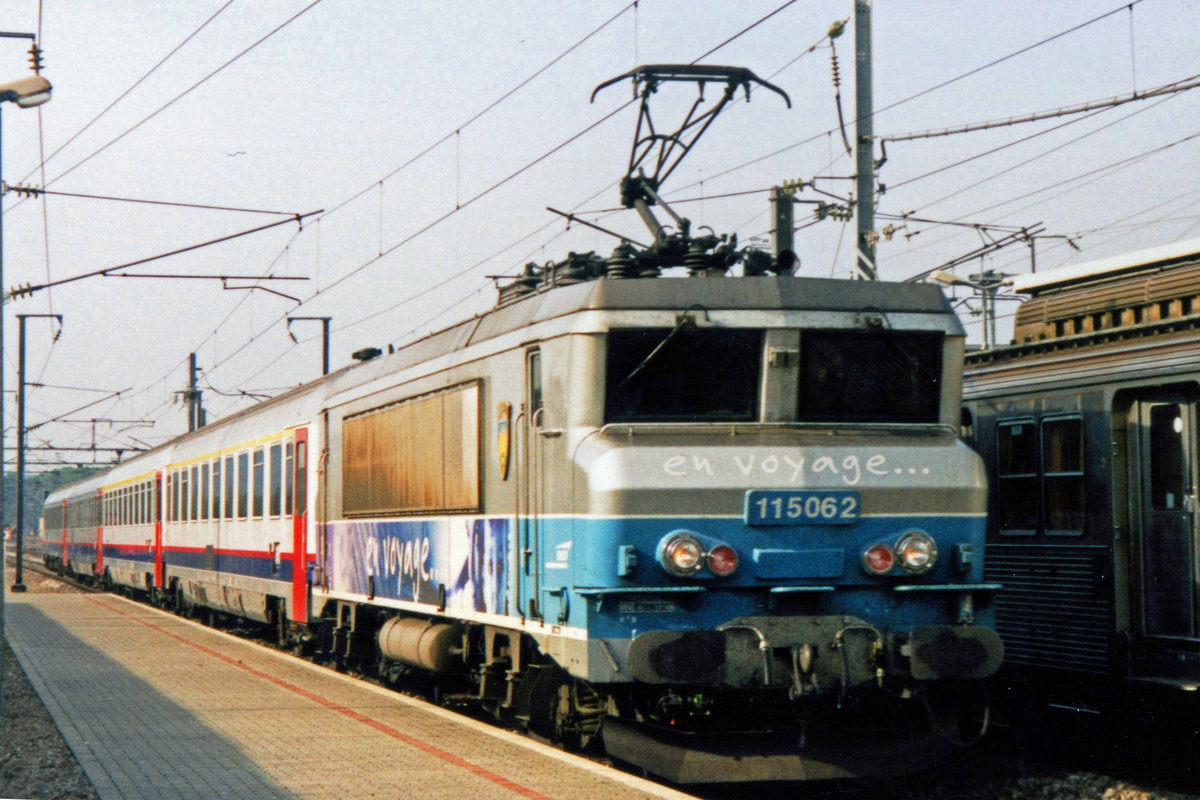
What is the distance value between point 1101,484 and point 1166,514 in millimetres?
597

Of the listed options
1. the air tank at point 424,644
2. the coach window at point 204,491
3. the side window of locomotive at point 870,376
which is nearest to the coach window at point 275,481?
the air tank at point 424,644

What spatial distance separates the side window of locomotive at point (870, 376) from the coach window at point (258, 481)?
11678 mm

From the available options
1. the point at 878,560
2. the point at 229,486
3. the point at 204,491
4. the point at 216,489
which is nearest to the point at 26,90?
the point at 878,560

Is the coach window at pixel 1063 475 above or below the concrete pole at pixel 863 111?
below

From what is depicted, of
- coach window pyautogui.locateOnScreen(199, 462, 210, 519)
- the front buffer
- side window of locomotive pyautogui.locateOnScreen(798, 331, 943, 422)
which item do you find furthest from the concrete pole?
coach window pyautogui.locateOnScreen(199, 462, 210, 519)

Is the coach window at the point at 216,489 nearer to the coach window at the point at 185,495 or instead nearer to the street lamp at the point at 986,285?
the coach window at the point at 185,495

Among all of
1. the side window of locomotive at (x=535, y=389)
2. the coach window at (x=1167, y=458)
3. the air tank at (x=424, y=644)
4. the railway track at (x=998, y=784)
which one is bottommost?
the railway track at (x=998, y=784)

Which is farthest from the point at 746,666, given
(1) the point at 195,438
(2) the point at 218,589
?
(1) the point at 195,438

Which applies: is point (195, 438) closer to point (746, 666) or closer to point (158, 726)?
point (158, 726)

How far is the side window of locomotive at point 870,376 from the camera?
919 cm

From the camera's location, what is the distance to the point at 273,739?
35.4 ft

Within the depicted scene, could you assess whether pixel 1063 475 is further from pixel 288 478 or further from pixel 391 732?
pixel 288 478

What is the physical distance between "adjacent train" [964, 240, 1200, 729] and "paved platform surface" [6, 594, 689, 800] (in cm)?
384

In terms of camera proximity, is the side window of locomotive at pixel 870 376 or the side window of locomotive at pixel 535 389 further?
the side window of locomotive at pixel 535 389
